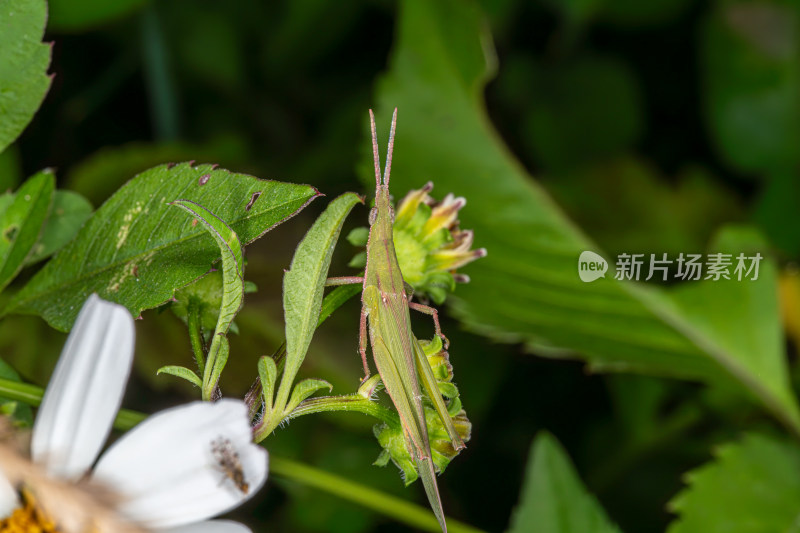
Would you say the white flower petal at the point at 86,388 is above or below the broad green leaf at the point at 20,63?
below

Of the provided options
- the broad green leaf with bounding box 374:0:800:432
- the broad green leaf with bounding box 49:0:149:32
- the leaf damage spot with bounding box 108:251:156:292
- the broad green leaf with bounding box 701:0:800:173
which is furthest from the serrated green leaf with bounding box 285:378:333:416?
the broad green leaf with bounding box 701:0:800:173

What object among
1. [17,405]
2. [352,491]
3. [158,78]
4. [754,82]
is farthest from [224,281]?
[754,82]

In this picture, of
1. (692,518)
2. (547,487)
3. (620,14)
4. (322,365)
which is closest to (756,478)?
(692,518)

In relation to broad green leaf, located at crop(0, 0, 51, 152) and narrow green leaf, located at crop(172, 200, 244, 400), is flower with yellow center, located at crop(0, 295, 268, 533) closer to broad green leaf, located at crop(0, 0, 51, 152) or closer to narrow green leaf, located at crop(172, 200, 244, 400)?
narrow green leaf, located at crop(172, 200, 244, 400)

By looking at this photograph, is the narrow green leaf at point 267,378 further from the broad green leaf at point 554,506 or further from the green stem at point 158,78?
the green stem at point 158,78

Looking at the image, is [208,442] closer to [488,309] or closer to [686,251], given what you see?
[488,309]

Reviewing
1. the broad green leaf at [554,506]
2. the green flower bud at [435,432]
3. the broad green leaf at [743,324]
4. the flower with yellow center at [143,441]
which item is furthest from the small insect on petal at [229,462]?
the broad green leaf at [743,324]
